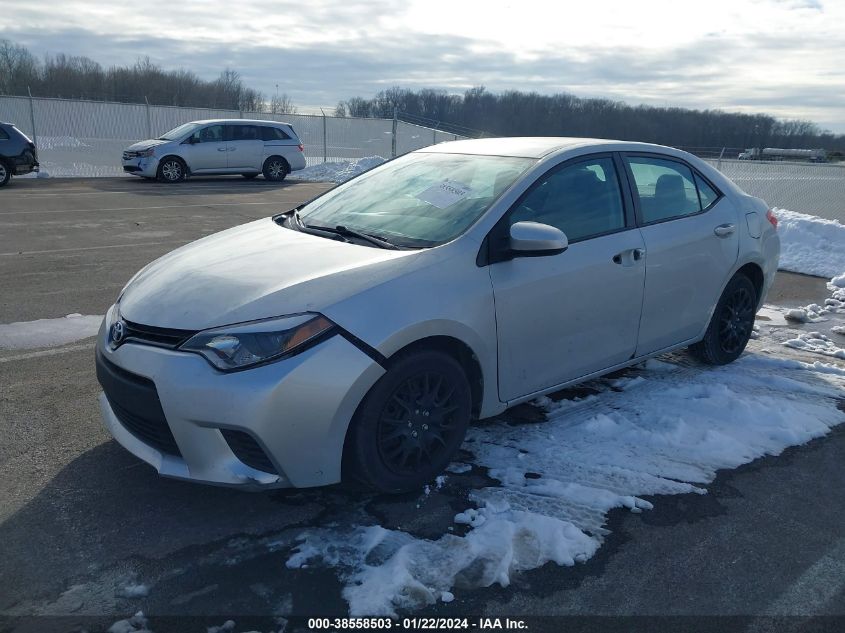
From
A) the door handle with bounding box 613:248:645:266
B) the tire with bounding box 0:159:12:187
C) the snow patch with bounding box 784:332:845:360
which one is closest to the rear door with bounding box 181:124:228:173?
the tire with bounding box 0:159:12:187

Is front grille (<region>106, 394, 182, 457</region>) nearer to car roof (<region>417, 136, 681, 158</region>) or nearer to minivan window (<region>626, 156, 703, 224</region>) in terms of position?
car roof (<region>417, 136, 681, 158</region>)

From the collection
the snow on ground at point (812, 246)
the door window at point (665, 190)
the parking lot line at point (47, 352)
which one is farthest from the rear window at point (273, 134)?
the door window at point (665, 190)

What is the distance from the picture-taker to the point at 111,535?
117 inches

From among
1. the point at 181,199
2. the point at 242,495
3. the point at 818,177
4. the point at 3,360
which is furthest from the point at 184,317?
the point at 818,177

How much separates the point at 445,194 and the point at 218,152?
17.7 m

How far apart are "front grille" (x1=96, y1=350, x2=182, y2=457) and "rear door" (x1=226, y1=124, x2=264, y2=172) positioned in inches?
721

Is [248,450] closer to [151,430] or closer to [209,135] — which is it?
[151,430]

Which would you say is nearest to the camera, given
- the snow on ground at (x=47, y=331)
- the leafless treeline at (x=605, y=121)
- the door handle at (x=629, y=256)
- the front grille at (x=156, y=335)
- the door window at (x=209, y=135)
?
the front grille at (x=156, y=335)

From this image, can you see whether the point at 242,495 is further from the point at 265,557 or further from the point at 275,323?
the point at 275,323

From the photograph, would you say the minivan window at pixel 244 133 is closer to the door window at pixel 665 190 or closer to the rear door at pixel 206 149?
the rear door at pixel 206 149

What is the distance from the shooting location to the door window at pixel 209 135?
19.8 metres

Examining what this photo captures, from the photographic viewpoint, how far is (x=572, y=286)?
12.6 feet

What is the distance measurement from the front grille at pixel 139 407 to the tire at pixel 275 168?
18.8 metres

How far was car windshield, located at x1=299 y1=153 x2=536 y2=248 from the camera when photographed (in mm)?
3691
